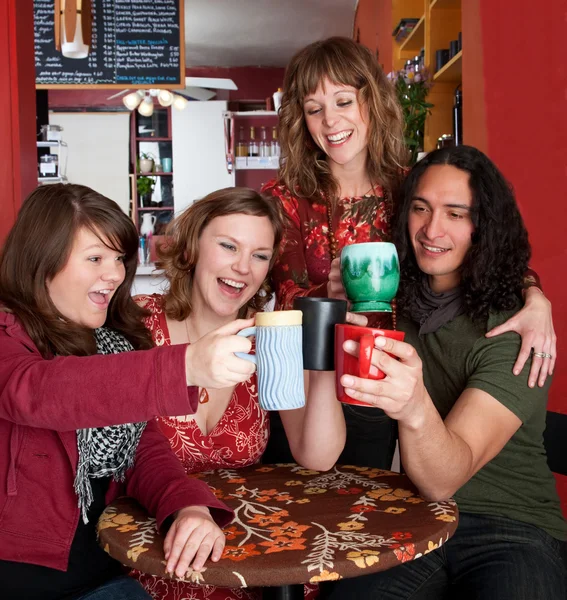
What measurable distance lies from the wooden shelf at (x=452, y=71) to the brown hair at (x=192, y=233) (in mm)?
1871

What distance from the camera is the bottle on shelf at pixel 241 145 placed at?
28.6 feet

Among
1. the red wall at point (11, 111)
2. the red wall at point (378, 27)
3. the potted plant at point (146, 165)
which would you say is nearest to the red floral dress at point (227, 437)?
the red wall at point (11, 111)

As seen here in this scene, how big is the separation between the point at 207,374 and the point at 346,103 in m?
1.25

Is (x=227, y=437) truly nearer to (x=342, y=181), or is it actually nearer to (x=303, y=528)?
(x=303, y=528)

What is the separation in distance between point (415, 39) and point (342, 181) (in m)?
3.08

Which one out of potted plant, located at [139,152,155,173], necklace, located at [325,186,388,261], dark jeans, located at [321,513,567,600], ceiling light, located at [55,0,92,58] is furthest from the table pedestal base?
potted plant, located at [139,152,155,173]

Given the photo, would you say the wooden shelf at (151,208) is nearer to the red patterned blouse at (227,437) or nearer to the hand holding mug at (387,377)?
the red patterned blouse at (227,437)

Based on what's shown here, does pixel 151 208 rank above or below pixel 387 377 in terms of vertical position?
above

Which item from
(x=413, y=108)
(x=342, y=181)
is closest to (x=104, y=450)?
(x=342, y=181)

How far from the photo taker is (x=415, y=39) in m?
4.78

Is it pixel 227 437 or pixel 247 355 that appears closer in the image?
pixel 247 355

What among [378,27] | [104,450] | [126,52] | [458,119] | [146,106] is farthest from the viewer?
[146,106]

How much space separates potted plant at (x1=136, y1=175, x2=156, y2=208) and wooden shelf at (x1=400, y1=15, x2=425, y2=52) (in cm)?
497

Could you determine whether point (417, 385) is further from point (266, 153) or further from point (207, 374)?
point (266, 153)
